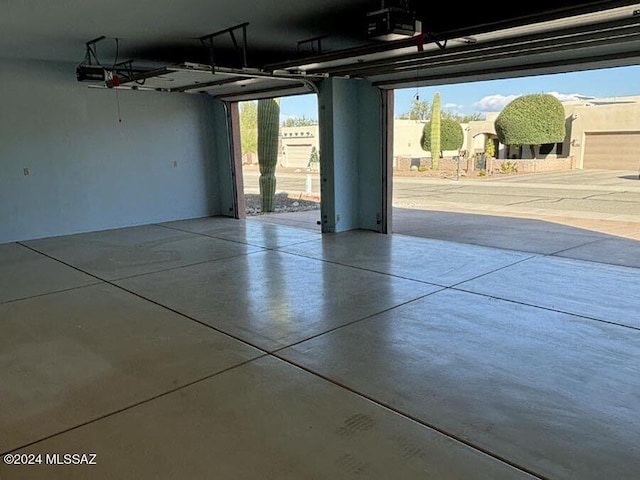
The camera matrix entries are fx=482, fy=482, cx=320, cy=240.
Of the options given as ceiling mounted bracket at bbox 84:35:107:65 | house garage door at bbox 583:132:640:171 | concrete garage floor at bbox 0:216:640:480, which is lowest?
concrete garage floor at bbox 0:216:640:480

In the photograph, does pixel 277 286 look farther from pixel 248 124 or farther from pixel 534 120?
pixel 248 124

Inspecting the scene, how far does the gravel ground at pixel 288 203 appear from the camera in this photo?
12158 millimetres

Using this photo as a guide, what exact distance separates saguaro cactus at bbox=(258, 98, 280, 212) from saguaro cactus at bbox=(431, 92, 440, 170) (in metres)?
15.7

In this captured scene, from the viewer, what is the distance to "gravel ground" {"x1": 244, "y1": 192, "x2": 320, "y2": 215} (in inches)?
479

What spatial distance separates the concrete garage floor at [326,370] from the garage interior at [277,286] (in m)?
0.02

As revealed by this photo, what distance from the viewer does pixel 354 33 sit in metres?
5.83

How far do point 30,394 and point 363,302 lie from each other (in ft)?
9.00

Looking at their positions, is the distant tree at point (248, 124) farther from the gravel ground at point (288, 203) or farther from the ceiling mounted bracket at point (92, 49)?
the ceiling mounted bracket at point (92, 49)

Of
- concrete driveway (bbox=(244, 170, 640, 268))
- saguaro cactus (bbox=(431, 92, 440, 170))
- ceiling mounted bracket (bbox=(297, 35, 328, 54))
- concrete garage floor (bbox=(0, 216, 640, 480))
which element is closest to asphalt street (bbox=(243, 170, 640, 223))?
concrete driveway (bbox=(244, 170, 640, 268))

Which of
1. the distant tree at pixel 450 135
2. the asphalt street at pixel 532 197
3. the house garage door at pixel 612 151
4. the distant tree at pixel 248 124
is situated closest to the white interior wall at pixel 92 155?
the asphalt street at pixel 532 197

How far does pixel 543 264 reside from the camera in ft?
19.2

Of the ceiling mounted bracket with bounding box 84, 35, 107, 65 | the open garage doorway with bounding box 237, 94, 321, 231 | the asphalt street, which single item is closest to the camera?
the ceiling mounted bracket with bounding box 84, 35, 107, 65

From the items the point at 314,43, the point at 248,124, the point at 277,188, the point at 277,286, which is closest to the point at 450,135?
the point at 248,124

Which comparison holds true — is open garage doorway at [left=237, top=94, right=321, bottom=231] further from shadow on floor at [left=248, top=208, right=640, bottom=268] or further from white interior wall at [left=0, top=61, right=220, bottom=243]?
white interior wall at [left=0, top=61, right=220, bottom=243]
